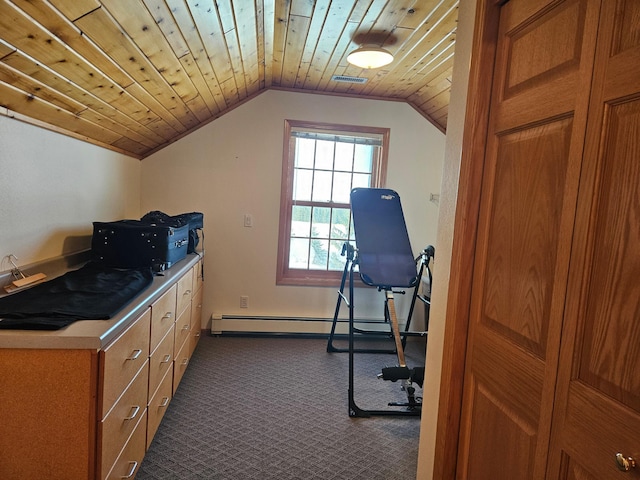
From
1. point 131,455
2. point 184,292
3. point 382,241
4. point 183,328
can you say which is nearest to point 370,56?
point 382,241

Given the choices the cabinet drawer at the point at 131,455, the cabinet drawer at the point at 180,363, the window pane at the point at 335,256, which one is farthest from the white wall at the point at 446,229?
the window pane at the point at 335,256

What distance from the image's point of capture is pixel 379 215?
3.18 m

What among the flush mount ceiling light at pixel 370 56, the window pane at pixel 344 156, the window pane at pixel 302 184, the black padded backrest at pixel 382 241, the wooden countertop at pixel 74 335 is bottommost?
the wooden countertop at pixel 74 335

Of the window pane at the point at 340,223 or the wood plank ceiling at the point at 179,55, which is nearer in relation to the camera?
the wood plank ceiling at the point at 179,55

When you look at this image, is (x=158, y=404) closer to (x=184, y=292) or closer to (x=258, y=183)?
(x=184, y=292)

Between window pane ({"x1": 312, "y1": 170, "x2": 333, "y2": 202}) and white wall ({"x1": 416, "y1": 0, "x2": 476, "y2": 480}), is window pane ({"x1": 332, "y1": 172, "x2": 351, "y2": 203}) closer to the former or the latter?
window pane ({"x1": 312, "y1": 170, "x2": 333, "y2": 202})

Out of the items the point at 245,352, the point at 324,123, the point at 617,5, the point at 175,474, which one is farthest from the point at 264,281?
the point at 617,5

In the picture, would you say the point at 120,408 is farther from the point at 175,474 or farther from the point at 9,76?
the point at 9,76

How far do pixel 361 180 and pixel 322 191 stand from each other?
42cm

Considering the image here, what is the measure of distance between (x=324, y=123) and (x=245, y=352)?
2278mm

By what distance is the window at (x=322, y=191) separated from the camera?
3.99 m

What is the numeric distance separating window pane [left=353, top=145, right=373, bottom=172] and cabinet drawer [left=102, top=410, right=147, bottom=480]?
116 inches

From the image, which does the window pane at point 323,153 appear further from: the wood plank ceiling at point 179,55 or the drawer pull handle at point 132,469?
the drawer pull handle at point 132,469

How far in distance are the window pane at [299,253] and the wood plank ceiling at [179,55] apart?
4.83 ft
